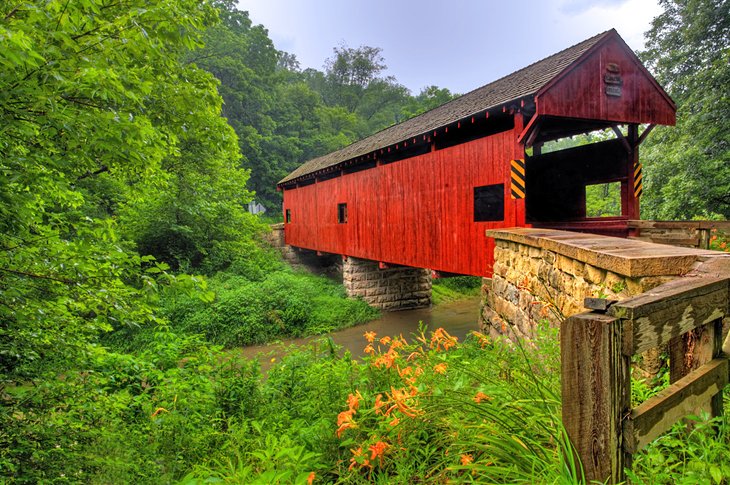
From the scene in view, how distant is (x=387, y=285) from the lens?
1434cm

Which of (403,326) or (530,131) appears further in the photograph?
(403,326)

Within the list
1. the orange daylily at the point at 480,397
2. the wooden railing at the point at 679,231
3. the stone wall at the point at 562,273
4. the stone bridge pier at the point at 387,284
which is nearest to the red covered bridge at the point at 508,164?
the wooden railing at the point at 679,231

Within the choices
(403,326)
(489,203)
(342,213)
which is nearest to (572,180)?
(489,203)

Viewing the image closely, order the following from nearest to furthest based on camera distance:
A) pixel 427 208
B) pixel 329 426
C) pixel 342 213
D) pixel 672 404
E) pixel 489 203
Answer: pixel 672 404 < pixel 329 426 < pixel 489 203 < pixel 427 208 < pixel 342 213

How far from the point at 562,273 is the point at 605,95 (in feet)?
16.8

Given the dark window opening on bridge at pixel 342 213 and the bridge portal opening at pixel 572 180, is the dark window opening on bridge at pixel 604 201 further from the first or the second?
the dark window opening on bridge at pixel 342 213

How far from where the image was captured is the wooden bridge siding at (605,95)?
6.62 meters

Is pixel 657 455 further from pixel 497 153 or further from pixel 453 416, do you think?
pixel 497 153

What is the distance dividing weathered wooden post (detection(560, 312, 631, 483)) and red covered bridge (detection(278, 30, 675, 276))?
5310 mm

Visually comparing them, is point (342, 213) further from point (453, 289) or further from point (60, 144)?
point (60, 144)

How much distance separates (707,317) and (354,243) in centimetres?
1190

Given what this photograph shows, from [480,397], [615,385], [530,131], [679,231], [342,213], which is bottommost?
[480,397]

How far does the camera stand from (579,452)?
4.15ft

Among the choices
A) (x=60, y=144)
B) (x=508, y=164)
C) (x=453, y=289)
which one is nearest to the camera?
(x=60, y=144)
